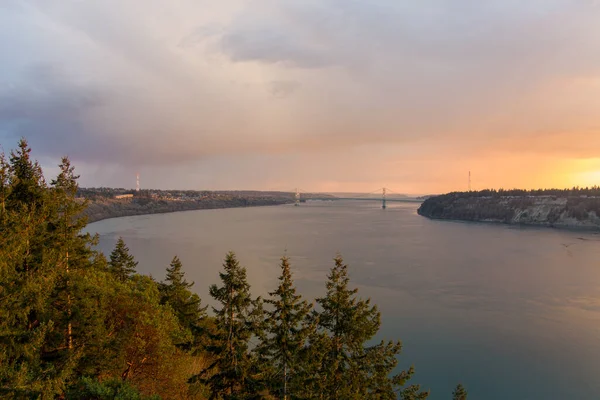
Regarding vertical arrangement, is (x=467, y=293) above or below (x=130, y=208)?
A: below

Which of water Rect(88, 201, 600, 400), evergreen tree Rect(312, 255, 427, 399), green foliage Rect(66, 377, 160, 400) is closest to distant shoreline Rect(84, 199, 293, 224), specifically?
water Rect(88, 201, 600, 400)

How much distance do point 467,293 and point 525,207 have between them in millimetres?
102518

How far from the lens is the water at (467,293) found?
18766mm

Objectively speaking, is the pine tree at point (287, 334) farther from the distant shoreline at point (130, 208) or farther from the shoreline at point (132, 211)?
the distant shoreline at point (130, 208)

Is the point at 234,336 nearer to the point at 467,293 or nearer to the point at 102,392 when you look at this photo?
the point at 102,392

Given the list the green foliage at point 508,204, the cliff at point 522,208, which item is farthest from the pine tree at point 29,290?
the green foliage at point 508,204

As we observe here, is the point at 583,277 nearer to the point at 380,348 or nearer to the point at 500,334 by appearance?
the point at 500,334

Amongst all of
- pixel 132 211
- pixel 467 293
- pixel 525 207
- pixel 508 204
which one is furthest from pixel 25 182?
pixel 132 211

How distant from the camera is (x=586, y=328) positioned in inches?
961

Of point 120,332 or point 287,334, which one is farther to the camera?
point 120,332

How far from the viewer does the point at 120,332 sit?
11531 millimetres

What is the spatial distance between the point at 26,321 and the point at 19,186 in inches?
167

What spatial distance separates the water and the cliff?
4118 centimetres

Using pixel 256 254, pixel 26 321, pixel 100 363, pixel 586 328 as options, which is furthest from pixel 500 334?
pixel 256 254
